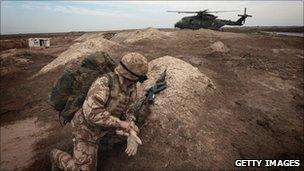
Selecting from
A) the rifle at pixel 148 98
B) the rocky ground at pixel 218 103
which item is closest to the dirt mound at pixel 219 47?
the rocky ground at pixel 218 103

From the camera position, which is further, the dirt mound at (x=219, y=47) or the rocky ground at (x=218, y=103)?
the dirt mound at (x=219, y=47)

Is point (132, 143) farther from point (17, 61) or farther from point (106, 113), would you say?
point (17, 61)

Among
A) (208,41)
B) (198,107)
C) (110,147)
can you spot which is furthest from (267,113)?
(208,41)

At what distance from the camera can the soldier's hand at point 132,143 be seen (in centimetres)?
400

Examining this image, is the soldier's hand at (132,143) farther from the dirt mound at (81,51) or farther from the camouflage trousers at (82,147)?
the dirt mound at (81,51)

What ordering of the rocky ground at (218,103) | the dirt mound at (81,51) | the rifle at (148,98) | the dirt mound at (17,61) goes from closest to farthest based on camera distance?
the rifle at (148,98) < the rocky ground at (218,103) < the dirt mound at (81,51) < the dirt mound at (17,61)

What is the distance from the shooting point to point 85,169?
457 cm

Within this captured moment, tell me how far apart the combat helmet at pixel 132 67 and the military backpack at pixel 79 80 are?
17.4 inches

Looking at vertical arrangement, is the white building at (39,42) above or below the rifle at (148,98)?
above

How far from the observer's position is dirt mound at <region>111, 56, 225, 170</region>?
5.42 m

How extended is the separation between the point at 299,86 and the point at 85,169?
911 cm

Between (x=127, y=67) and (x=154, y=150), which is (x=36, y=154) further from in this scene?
(x=127, y=67)

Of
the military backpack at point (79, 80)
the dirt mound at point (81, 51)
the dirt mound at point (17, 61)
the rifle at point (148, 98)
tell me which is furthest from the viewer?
the dirt mound at point (17, 61)

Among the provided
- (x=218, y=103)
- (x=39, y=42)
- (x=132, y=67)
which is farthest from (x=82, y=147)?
(x=39, y=42)
